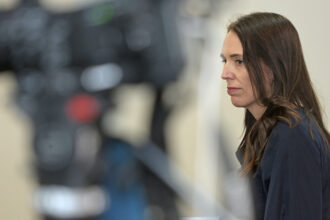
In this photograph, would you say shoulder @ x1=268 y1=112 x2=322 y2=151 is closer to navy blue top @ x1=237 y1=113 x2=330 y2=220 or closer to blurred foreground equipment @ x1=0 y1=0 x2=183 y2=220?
navy blue top @ x1=237 y1=113 x2=330 y2=220

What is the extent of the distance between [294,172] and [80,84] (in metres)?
0.26

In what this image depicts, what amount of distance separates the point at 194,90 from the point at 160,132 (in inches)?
5.9

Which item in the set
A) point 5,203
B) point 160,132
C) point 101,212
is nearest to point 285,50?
point 160,132

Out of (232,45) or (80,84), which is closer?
(80,84)

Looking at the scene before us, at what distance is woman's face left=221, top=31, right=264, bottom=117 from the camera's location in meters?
0.69

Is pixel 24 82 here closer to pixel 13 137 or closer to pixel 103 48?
pixel 103 48

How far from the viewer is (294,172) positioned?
2.09 ft

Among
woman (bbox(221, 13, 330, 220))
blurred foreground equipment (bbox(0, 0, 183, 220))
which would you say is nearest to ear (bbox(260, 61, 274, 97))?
woman (bbox(221, 13, 330, 220))

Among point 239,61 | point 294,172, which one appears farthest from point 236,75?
point 294,172

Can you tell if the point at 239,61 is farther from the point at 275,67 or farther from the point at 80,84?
the point at 80,84

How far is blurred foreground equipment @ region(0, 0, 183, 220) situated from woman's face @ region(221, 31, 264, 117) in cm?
14

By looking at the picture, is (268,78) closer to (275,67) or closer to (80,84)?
(275,67)

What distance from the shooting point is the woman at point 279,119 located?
2.10ft

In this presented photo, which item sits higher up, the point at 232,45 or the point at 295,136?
the point at 232,45
